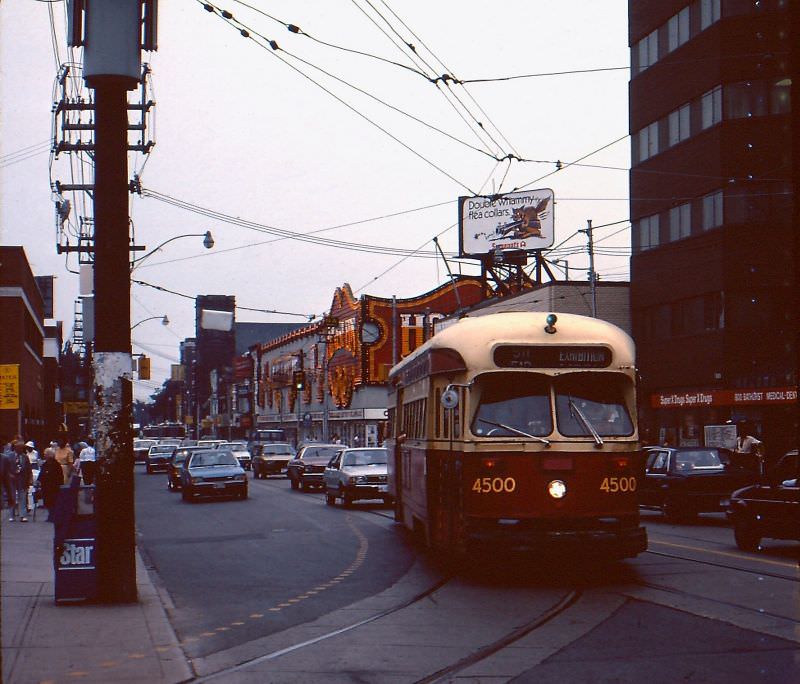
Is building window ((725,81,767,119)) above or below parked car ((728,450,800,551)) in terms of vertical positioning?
above

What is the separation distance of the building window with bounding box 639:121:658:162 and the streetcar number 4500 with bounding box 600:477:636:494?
3248 centimetres

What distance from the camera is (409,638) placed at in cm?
1012

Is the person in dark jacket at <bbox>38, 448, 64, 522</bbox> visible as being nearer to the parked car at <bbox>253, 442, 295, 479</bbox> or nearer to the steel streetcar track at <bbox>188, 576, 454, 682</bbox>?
the steel streetcar track at <bbox>188, 576, 454, 682</bbox>

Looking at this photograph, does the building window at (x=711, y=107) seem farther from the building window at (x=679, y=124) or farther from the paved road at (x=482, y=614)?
the paved road at (x=482, y=614)

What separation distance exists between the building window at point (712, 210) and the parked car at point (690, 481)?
18372 mm

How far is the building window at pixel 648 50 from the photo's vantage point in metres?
44.0

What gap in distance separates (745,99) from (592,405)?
28.5 meters

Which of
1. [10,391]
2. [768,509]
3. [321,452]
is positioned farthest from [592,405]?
[321,452]

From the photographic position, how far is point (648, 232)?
4491cm

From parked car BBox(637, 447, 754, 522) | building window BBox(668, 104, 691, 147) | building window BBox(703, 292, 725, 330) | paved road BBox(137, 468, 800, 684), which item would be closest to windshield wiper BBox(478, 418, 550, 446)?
paved road BBox(137, 468, 800, 684)

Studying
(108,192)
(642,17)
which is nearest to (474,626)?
(108,192)

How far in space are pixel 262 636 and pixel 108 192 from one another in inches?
199

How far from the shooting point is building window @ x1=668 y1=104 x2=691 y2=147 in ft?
137

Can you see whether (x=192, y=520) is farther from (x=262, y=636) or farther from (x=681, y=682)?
(x=681, y=682)
